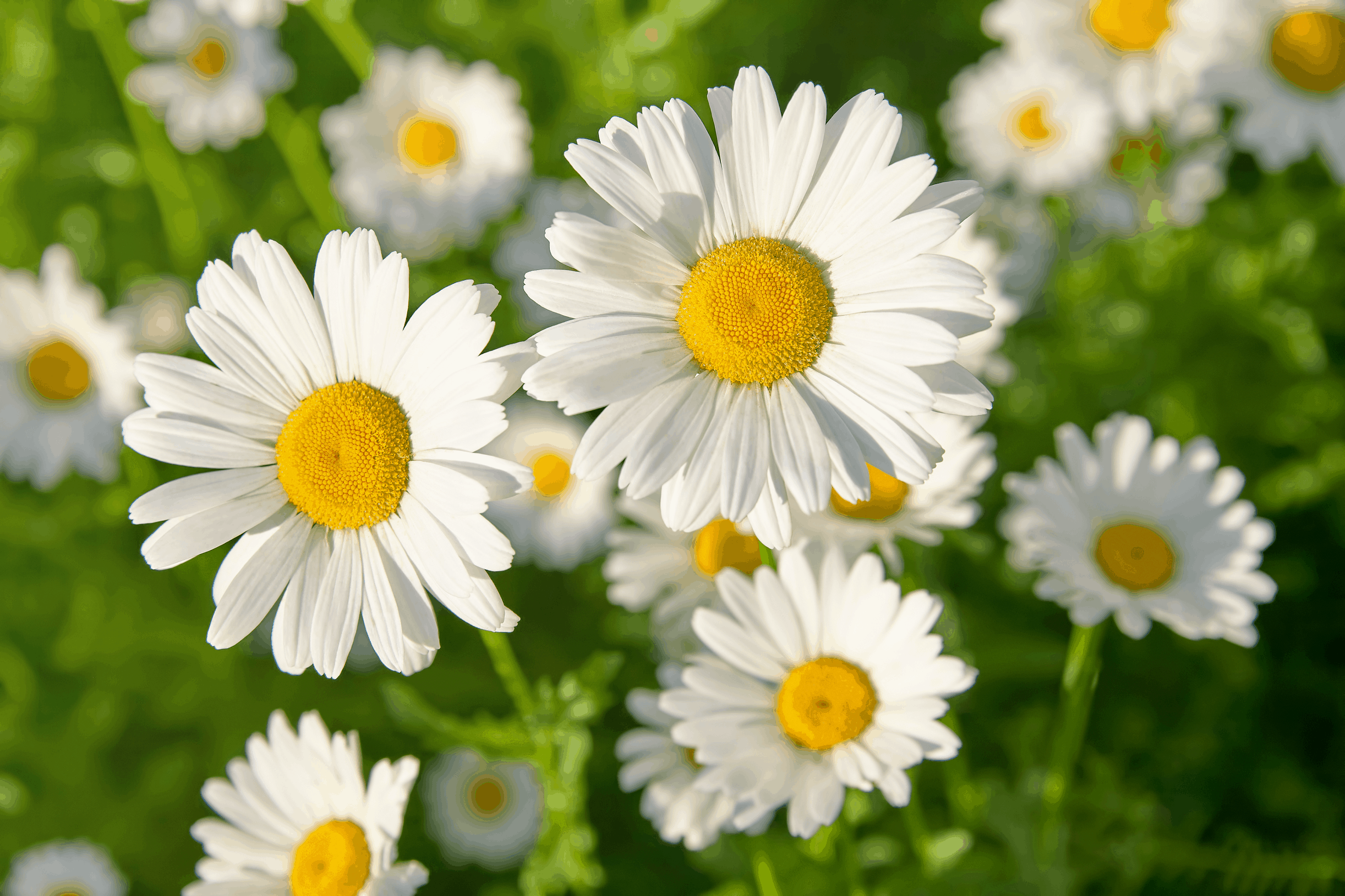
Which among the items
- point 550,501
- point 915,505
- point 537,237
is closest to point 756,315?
point 915,505

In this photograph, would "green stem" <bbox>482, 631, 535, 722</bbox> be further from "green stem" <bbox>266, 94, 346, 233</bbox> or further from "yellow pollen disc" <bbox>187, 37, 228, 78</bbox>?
"yellow pollen disc" <bbox>187, 37, 228, 78</bbox>

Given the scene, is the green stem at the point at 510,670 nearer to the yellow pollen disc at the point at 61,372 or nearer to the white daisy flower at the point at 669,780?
the white daisy flower at the point at 669,780

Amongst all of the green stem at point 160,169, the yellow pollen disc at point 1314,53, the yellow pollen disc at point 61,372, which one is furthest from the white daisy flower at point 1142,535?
the yellow pollen disc at point 61,372

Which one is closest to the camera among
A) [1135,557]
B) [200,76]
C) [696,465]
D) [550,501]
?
[696,465]

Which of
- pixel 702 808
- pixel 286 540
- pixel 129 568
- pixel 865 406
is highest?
pixel 865 406

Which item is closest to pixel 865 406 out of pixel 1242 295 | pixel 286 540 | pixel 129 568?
pixel 286 540

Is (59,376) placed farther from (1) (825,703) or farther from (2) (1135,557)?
(2) (1135,557)

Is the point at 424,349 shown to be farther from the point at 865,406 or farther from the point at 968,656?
the point at 968,656
